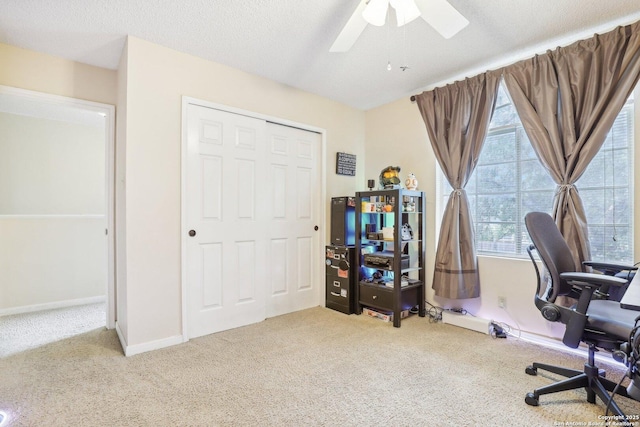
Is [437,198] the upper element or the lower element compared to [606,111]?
lower

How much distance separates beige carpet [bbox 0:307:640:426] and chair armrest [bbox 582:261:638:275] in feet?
2.30

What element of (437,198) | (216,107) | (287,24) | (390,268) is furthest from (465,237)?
(216,107)

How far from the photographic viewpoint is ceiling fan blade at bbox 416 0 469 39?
169cm

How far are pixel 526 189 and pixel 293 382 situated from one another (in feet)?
8.22

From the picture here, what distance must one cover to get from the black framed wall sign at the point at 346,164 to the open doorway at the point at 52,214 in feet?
7.95

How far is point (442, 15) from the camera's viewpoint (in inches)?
69.2

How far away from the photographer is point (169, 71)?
2600mm

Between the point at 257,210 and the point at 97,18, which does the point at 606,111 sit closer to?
the point at 257,210

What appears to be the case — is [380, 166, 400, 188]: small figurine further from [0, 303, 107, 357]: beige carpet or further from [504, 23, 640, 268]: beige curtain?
[0, 303, 107, 357]: beige carpet

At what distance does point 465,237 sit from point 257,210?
203cm

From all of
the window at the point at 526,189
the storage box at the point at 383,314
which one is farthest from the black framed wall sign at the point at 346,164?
the storage box at the point at 383,314

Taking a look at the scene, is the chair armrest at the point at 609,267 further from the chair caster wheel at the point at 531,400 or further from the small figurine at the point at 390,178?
the small figurine at the point at 390,178

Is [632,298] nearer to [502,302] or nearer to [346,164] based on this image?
[502,302]

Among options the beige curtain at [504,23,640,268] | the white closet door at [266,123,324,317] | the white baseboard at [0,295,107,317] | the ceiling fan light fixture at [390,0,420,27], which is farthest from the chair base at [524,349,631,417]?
the white baseboard at [0,295,107,317]
